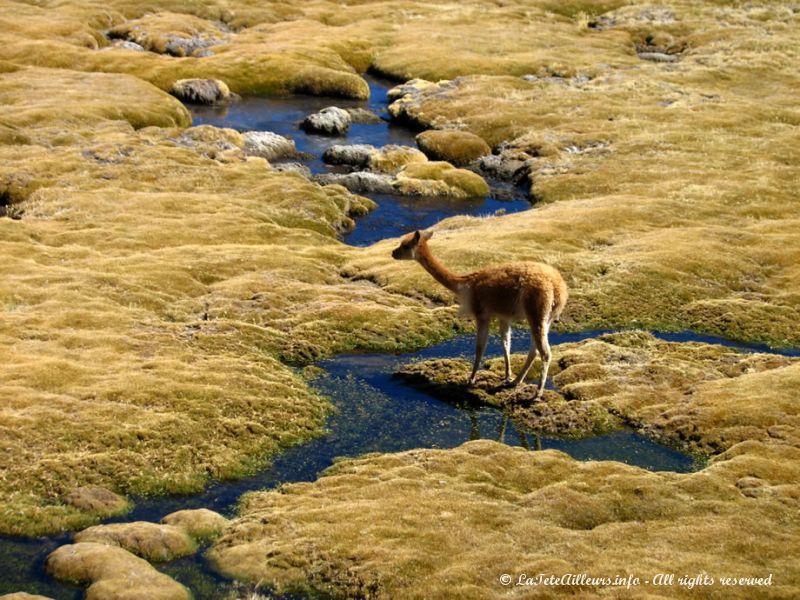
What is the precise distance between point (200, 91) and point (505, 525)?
78.2 meters

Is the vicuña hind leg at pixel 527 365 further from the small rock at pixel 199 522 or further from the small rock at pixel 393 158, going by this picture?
the small rock at pixel 393 158

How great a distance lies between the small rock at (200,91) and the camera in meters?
93.9

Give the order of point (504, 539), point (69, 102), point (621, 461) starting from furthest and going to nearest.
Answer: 1. point (69, 102)
2. point (621, 461)
3. point (504, 539)

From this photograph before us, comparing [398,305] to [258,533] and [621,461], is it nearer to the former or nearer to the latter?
[621,461]

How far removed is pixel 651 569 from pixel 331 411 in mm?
14890

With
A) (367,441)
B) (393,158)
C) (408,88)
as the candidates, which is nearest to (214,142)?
(393,158)

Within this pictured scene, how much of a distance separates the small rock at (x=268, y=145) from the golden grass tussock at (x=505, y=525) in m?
51.4

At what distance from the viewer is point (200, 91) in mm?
93938

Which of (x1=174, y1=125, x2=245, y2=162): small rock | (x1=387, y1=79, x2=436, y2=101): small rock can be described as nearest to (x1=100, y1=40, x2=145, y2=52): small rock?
(x1=387, y1=79, x2=436, y2=101): small rock

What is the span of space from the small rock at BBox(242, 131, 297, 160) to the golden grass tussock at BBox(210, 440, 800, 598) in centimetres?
5140

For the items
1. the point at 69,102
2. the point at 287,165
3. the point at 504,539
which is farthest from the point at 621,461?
the point at 69,102

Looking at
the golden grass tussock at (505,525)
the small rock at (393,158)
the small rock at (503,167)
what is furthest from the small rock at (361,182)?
the golden grass tussock at (505,525)

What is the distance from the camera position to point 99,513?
25.7m

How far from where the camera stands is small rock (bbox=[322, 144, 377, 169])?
77806 millimetres
